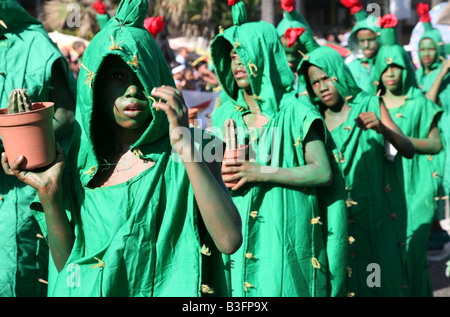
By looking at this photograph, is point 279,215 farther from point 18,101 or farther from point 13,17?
point 18,101

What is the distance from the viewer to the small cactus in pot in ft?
10.6

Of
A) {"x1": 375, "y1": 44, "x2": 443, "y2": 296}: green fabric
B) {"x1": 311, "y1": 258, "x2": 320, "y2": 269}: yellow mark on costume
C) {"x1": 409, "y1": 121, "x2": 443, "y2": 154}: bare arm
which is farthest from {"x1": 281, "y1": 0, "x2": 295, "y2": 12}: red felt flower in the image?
{"x1": 311, "y1": 258, "x2": 320, "y2": 269}: yellow mark on costume

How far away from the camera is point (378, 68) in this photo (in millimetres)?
7820

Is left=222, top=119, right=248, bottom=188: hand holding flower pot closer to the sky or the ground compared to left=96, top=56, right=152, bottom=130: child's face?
closer to the ground

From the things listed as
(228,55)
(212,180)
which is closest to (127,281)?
(212,180)

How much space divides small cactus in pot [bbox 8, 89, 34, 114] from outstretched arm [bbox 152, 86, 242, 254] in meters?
0.60

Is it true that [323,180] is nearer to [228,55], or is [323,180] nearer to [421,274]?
[228,55]

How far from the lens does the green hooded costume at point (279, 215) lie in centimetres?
514

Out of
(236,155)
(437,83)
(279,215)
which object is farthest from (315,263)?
(437,83)

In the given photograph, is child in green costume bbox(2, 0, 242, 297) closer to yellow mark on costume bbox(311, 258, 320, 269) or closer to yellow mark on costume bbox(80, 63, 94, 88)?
yellow mark on costume bbox(80, 63, 94, 88)

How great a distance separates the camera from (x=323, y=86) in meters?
6.29

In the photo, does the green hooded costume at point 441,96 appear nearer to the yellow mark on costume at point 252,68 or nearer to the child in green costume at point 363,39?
the child in green costume at point 363,39
